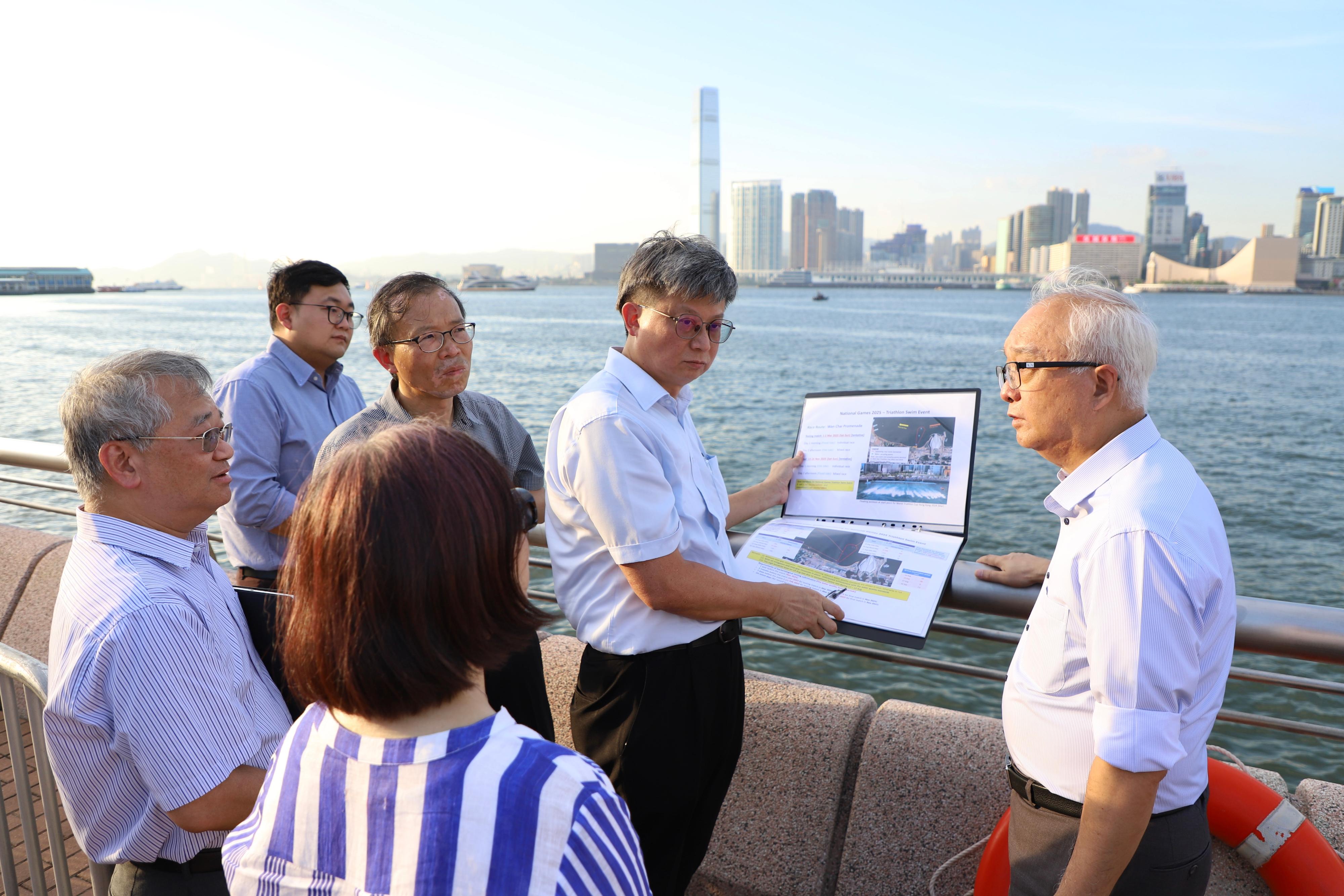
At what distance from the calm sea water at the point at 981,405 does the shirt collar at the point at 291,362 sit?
5409 mm

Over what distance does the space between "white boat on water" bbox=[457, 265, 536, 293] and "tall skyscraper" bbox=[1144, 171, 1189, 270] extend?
114480 millimetres

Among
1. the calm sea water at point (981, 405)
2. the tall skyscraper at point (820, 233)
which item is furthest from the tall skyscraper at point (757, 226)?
the calm sea water at point (981, 405)

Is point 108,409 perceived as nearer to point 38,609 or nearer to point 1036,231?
point 38,609

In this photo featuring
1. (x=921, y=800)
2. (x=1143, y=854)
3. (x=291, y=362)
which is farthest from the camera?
(x=291, y=362)

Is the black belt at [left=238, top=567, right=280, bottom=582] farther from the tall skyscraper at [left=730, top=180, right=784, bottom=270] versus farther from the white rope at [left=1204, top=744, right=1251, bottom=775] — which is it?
the tall skyscraper at [left=730, top=180, right=784, bottom=270]

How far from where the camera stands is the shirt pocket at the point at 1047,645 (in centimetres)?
166

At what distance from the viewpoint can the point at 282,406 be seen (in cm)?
328

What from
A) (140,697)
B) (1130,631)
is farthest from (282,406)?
(1130,631)

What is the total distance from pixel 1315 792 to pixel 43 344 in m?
56.9

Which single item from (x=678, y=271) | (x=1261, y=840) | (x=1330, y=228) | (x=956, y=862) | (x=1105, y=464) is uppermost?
(x=1330, y=228)

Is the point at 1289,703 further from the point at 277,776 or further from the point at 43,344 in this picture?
the point at 43,344

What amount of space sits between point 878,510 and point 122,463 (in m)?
1.82

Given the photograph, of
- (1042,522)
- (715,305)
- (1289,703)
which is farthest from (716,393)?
(715,305)

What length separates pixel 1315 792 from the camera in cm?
203
